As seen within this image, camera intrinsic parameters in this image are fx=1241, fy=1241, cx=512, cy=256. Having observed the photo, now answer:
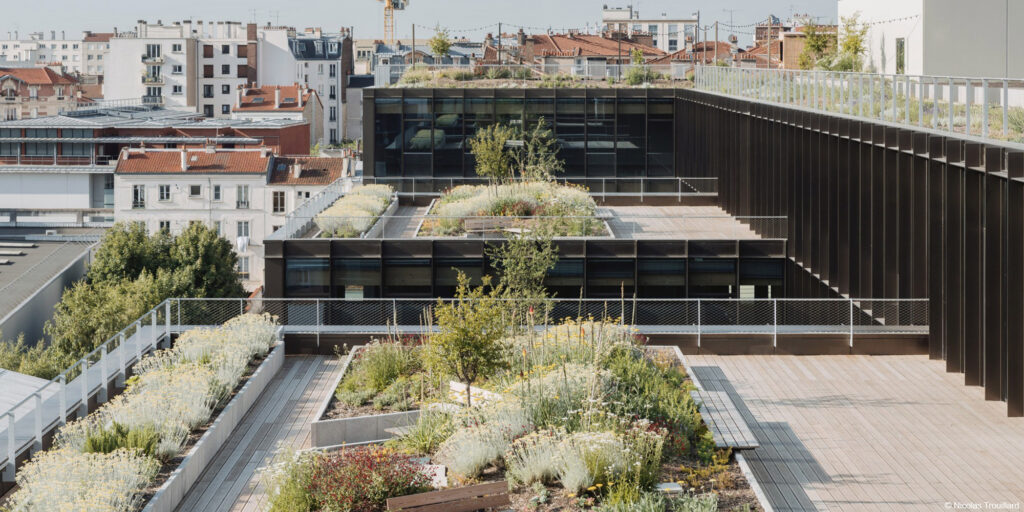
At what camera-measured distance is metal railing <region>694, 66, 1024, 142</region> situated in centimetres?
1523

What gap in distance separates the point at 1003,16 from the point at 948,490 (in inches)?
667

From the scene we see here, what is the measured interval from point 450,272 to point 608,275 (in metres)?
3.35

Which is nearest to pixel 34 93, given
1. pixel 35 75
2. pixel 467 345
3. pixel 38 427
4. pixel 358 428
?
pixel 35 75

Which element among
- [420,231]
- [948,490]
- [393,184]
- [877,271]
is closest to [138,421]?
[948,490]

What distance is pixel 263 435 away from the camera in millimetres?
14867

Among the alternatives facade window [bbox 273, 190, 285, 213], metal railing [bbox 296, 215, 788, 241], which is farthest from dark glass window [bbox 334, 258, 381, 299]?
facade window [bbox 273, 190, 285, 213]

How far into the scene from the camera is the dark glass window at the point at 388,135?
40.2 meters

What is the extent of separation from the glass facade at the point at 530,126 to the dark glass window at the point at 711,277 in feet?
47.9

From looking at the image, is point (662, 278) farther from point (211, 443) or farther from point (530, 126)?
point (530, 126)

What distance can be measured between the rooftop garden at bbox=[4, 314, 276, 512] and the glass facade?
74.1 feet

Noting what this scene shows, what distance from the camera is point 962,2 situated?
26469mm

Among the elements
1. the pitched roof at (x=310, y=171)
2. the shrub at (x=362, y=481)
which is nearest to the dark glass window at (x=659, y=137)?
the shrub at (x=362, y=481)

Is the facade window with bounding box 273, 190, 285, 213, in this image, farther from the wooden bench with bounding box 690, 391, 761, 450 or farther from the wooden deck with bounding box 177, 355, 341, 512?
the wooden bench with bounding box 690, 391, 761, 450

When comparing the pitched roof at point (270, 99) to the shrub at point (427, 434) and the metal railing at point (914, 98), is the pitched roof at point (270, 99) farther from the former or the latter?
the shrub at point (427, 434)
